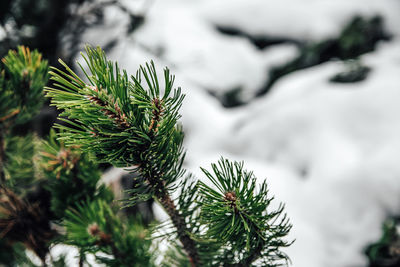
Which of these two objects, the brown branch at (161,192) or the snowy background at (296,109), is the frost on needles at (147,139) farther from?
the snowy background at (296,109)

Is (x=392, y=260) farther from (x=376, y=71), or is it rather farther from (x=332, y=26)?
(x=332, y=26)

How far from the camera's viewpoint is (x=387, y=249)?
934 millimetres

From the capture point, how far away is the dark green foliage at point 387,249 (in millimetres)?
913

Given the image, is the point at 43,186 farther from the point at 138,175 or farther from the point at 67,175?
the point at 138,175

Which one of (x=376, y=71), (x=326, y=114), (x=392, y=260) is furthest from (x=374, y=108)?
(x=392, y=260)

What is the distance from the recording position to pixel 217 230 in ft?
1.14

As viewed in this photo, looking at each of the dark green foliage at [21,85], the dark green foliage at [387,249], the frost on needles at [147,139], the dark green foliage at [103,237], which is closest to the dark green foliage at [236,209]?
the frost on needles at [147,139]

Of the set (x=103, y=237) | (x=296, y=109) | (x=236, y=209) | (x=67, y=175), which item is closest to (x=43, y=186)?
(x=67, y=175)

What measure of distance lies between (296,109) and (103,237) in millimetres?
1618

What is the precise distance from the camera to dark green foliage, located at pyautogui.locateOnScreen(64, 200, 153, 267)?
38 centimetres

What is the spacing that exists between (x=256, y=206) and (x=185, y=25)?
102 inches

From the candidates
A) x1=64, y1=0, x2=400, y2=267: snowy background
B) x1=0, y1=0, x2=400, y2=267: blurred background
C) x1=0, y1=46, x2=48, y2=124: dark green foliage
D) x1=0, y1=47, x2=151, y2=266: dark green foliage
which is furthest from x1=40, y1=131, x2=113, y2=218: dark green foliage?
x1=64, y1=0, x2=400, y2=267: snowy background

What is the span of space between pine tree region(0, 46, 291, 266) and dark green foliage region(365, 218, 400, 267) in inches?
33.8

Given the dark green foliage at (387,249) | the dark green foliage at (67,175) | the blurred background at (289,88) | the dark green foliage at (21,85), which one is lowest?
the dark green foliage at (67,175)
